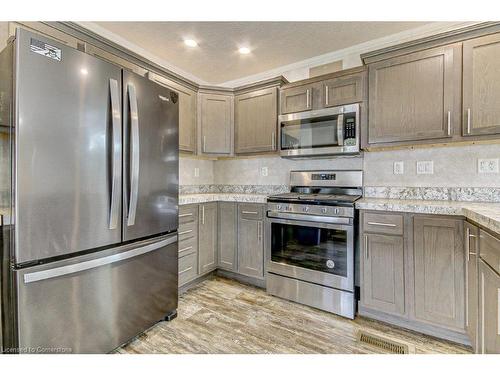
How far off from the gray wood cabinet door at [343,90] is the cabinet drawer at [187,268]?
2.03 metres

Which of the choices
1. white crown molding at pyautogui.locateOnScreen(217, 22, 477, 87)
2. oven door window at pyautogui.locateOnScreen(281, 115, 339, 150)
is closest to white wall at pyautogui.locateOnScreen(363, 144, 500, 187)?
oven door window at pyautogui.locateOnScreen(281, 115, 339, 150)

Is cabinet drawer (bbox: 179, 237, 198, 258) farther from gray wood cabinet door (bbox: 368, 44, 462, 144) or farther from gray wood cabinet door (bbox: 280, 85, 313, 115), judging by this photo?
gray wood cabinet door (bbox: 368, 44, 462, 144)

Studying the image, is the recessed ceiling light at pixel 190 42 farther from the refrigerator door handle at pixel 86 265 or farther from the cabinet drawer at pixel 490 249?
the cabinet drawer at pixel 490 249

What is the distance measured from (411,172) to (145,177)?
2.27 metres

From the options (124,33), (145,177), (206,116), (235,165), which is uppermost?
(124,33)

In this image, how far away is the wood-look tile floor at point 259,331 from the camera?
1.64 metres

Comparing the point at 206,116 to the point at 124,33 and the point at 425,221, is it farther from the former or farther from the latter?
the point at 425,221

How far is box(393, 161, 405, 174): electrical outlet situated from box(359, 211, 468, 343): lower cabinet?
0.64 meters

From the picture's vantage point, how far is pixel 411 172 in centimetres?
222

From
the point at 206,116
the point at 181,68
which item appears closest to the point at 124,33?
the point at 181,68

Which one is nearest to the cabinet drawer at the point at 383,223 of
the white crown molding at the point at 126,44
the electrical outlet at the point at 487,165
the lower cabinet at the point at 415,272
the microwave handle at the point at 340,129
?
the lower cabinet at the point at 415,272

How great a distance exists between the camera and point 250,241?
2.60m

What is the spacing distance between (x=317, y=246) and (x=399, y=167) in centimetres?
108

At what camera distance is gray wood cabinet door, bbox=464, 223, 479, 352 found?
1425 mm
